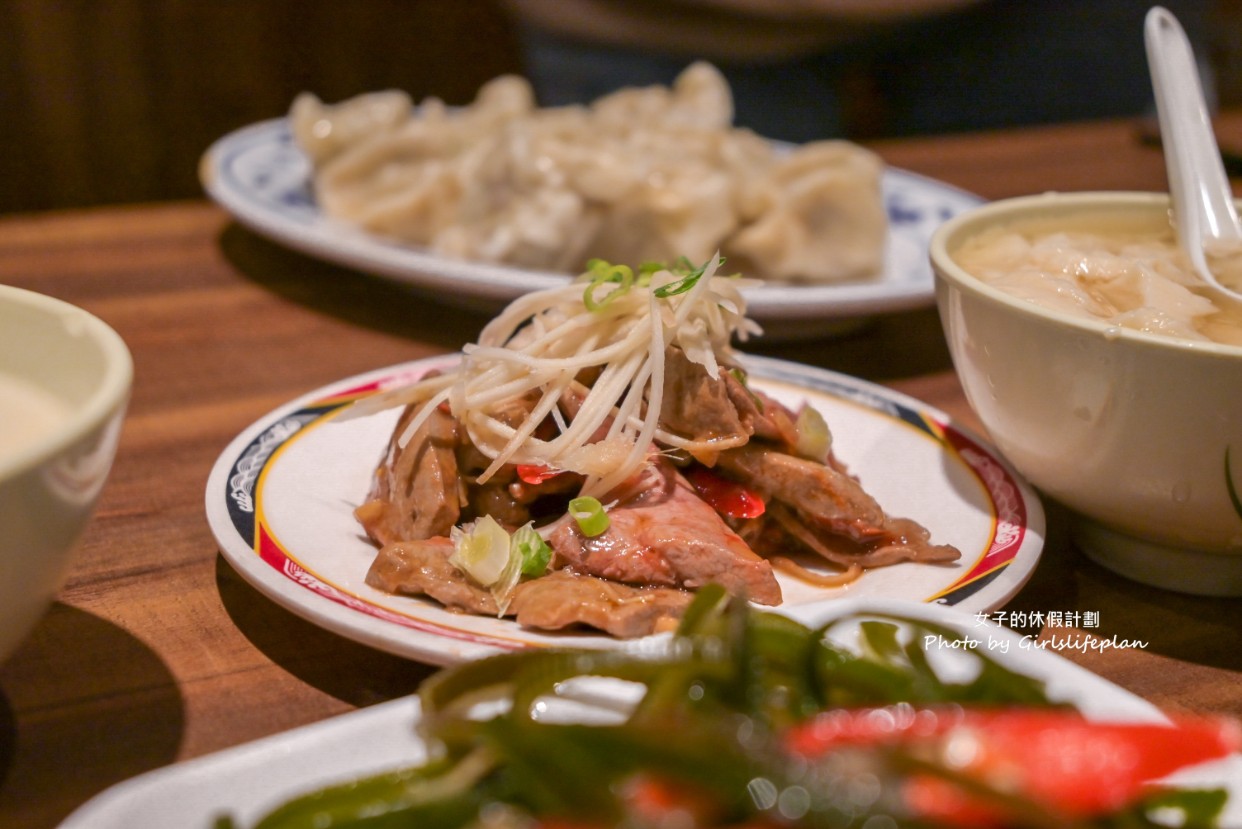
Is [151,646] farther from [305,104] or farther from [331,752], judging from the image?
[305,104]

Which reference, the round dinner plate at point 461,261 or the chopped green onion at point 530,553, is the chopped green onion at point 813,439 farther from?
the round dinner plate at point 461,261

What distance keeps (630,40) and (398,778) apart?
458 cm

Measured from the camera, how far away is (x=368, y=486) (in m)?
1.65

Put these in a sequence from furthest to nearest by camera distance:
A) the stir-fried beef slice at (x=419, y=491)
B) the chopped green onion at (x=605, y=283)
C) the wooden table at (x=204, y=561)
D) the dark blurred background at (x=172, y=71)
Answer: the dark blurred background at (x=172, y=71), the chopped green onion at (x=605, y=283), the stir-fried beef slice at (x=419, y=491), the wooden table at (x=204, y=561)

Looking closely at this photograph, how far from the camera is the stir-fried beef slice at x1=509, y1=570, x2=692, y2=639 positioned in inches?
50.3

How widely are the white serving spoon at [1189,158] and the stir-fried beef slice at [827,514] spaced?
55 centimetres

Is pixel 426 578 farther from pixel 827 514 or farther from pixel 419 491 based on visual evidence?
pixel 827 514

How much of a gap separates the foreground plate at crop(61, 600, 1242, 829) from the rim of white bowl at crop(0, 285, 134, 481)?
0.26 m

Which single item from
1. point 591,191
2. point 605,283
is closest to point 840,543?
point 605,283

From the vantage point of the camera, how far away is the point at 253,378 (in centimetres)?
217

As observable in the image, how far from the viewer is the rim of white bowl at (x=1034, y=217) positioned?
52.3 inches

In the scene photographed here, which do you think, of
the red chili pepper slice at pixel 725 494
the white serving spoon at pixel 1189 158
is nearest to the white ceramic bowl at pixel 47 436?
the red chili pepper slice at pixel 725 494

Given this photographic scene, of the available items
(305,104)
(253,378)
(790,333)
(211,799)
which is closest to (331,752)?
(211,799)

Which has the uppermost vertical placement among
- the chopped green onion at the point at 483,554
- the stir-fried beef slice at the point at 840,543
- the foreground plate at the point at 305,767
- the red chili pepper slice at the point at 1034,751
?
the red chili pepper slice at the point at 1034,751
